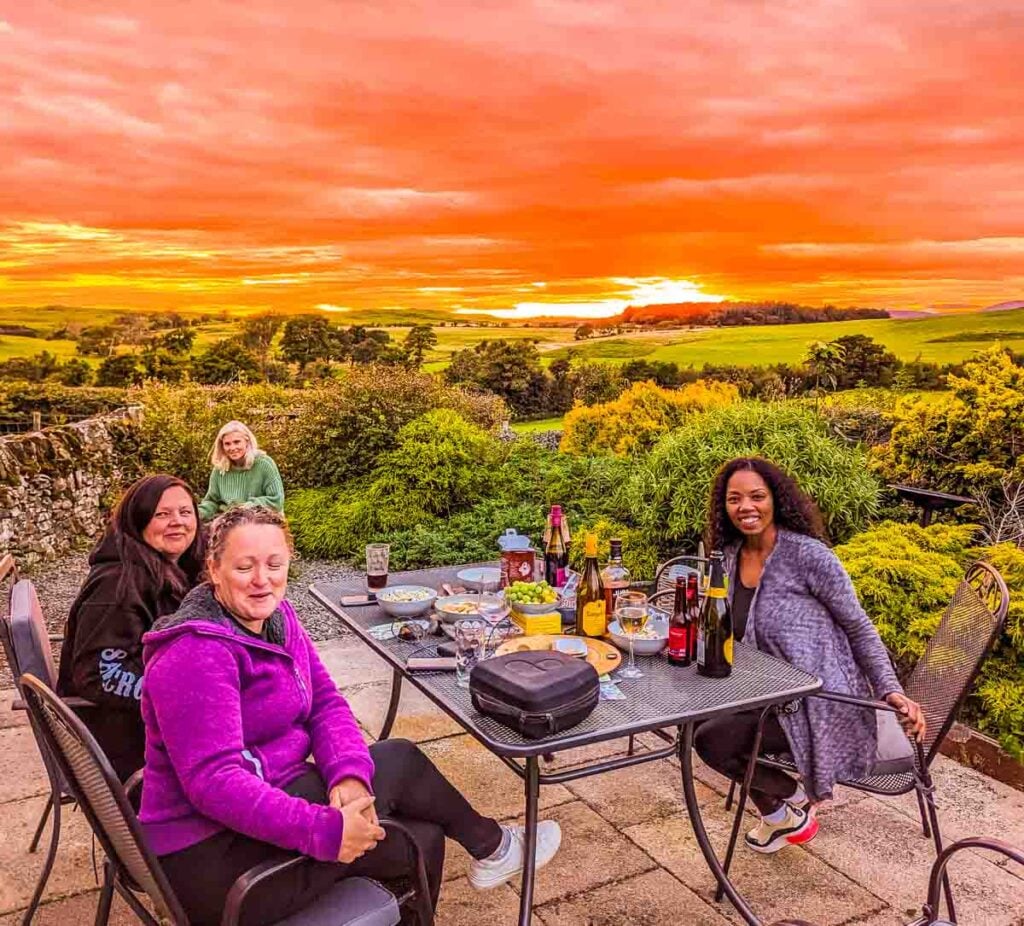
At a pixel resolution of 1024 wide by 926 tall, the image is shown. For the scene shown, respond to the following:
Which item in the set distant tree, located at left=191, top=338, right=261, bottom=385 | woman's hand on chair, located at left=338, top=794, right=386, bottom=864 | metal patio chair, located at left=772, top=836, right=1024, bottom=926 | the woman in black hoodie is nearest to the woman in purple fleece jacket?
woman's hand on chair, located at left=338, top=794, right=386, bottom=864

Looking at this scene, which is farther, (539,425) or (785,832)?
(539,425)

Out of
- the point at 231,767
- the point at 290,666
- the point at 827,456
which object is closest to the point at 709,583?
the point at 290,666

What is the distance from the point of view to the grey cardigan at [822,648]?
2486mm

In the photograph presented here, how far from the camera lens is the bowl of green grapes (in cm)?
270

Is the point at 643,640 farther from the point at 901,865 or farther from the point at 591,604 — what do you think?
the point at 901,865

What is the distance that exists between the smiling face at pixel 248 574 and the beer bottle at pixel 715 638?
3.77 feet

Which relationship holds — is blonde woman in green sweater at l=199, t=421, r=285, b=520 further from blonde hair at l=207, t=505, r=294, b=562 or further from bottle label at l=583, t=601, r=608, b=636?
blonde hair at l=207, t=505, r=294, b=562

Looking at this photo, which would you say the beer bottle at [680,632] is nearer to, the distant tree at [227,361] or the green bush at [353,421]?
the green bush at [353,421]

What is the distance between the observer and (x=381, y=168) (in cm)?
1030

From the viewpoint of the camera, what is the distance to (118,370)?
54.0 feet

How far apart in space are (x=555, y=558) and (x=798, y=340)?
935 cm

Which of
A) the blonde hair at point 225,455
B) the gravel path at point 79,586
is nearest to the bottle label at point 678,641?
the gravel path at point 79,586

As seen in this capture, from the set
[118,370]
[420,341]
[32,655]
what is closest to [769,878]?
[32,655]

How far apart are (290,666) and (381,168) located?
30.4 feet
